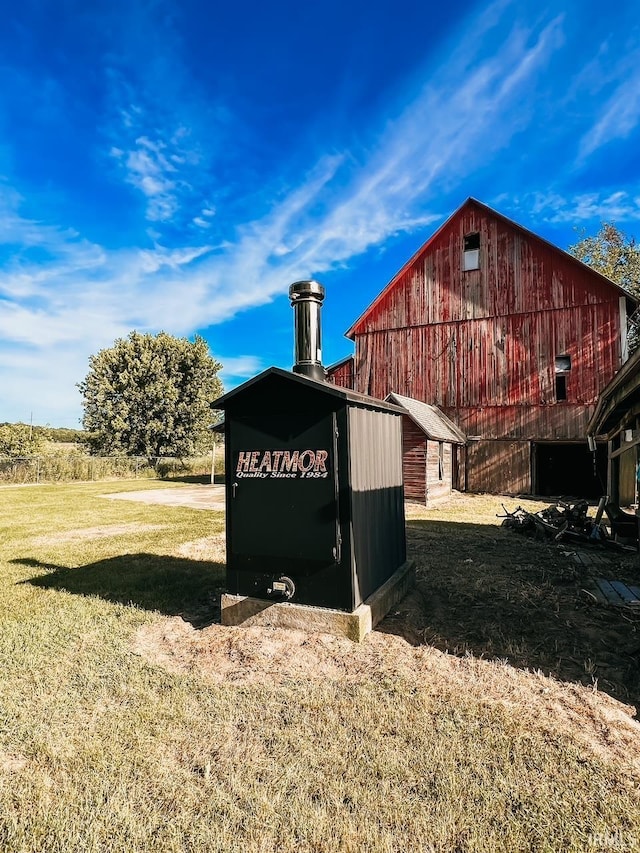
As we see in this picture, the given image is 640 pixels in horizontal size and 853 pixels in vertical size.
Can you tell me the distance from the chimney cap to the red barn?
17.4m

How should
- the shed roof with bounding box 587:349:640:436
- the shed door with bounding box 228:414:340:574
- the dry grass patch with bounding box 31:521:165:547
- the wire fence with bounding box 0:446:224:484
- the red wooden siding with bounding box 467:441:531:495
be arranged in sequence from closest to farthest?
1. the shed door with bounding box 228:414:340:574
2. the shed roof with bounding box 587:349:640:436
3. the dry grass patch with bounding box 31:521:165:547
4. the red wooden siding with bounding box 467:441:531:495
5. the wire fence with bounding box 0:446:224:484

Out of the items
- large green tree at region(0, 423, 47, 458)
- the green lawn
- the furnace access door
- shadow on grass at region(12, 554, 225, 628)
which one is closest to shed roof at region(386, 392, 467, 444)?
shadow on grass at region(12, 554, 225, 628)

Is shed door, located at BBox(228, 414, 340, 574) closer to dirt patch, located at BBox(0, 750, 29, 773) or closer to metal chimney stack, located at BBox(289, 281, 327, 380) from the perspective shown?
metal chimney stack, located at BBox(289, 281, 327, 380)

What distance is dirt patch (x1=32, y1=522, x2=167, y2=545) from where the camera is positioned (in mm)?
11227

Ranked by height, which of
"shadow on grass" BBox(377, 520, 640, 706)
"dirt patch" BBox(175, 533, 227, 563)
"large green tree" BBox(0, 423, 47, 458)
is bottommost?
"dirt patch" BBox(175, 533, 227, 563)

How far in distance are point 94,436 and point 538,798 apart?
131 ft

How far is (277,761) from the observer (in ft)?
10.5

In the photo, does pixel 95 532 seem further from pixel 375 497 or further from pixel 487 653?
pixel 487 653

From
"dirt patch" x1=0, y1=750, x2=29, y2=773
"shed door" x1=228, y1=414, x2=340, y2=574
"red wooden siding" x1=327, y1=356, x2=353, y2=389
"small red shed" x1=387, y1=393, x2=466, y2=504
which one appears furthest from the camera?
"red wooden siding" x1=327, y1=356, x2=353, y2=389

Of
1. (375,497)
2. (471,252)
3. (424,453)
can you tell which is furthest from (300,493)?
(471,252)

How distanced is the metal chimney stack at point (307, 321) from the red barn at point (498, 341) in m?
17.4

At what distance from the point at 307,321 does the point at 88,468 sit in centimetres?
2894

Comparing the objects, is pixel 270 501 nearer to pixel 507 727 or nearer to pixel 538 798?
pixel 507 727

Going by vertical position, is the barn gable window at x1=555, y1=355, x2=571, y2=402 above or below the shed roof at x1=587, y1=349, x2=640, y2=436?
above
